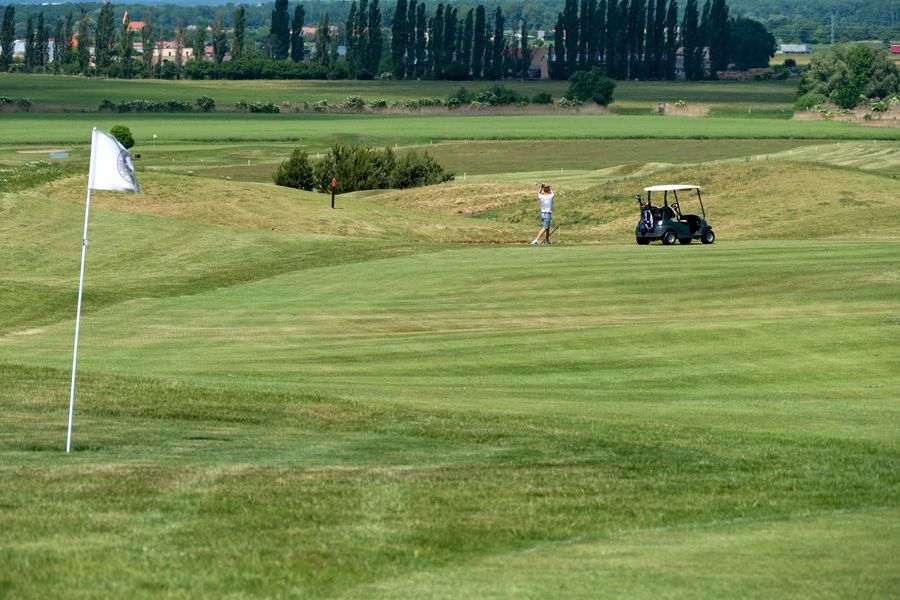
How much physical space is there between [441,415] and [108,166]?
5.60 metres

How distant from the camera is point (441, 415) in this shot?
19844 millimetres

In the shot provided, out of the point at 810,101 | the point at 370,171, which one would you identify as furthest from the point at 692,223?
the point at 810,101

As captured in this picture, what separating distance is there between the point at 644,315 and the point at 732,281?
508 cm

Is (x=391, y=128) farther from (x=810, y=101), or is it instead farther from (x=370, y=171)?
(x=370, y=171)

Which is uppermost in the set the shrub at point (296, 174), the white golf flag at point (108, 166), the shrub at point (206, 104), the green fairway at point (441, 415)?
the shrub at point (206, 104)

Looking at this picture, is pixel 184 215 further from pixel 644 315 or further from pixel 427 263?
pixel 644 315

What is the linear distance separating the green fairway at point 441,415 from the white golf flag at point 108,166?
2.91 m


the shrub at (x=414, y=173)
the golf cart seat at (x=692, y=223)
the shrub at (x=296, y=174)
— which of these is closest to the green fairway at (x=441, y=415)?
the golf cart seat at (x=692, y=223)

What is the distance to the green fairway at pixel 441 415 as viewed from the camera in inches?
462

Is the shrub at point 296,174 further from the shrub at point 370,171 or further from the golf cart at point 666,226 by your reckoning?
the golf cart at point 666,226

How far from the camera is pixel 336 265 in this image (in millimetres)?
44969

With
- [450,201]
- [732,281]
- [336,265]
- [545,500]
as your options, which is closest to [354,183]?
[450,201]

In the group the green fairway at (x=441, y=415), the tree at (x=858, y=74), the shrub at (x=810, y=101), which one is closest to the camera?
the green fairway at (x=441, y=415)

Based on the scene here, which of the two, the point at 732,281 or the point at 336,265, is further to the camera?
the point at 336,265
